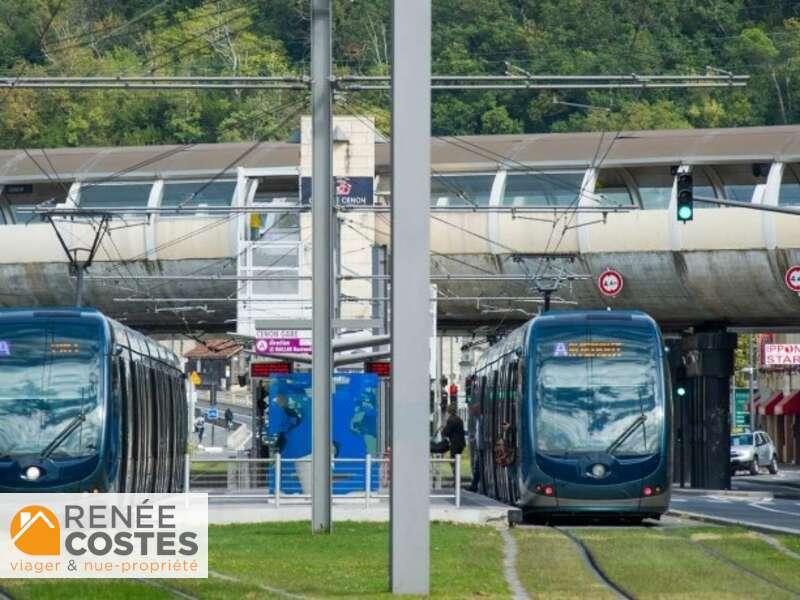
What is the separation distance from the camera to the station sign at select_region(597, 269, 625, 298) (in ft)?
168

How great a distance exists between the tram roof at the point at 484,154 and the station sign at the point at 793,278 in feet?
8.65

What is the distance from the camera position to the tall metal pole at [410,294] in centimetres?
1702

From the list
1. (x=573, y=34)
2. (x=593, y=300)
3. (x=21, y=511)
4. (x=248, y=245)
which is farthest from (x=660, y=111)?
(x=21, y=511)

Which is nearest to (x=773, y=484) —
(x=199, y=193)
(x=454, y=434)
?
(x=199, y=193)

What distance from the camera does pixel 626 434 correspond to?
31688 mm

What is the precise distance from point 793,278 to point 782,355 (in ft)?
145

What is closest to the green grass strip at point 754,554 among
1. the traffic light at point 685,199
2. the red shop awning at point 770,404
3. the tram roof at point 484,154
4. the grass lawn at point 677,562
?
the grass lawn at point 677,562

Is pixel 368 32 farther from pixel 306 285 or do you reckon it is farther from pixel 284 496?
pixel 284 496

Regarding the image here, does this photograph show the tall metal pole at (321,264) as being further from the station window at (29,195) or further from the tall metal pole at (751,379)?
the tall metal pole at (751,379)

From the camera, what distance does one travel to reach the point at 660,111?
98812mm

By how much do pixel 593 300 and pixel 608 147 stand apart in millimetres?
3843

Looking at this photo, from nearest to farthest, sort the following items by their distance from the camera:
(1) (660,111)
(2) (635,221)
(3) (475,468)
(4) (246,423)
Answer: (3) (475,468) < (2) (635,221) < (1) (660,111) < (4) (246,423)

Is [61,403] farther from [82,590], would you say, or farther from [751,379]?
[751,379]

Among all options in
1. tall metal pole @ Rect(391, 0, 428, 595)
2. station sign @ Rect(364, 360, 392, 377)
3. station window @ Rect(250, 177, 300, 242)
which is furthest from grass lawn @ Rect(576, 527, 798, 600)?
station window @ Rect(250, 177, 300, 242)
